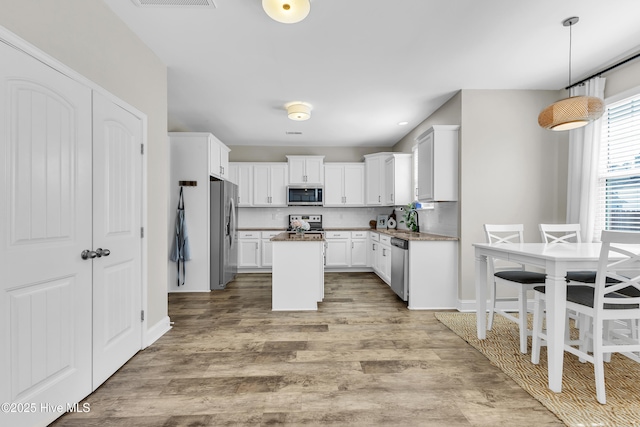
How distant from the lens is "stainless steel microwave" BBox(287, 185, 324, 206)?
250 inches

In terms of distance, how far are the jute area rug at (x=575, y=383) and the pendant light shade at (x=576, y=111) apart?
6.21 feet

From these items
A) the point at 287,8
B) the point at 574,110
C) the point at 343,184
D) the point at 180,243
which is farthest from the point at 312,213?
the point at 574,110

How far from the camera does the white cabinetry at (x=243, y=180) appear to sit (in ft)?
20.6

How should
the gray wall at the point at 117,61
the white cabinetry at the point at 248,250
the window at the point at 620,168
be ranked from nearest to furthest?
the gray wall at the point at 117,61 < the window at the point at 620,168 < the white cabinetry at the point at 248,250

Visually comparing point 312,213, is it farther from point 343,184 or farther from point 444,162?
point 444,162

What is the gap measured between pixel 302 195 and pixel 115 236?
14.2 feet

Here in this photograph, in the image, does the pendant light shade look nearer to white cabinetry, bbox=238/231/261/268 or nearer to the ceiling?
the ceiling

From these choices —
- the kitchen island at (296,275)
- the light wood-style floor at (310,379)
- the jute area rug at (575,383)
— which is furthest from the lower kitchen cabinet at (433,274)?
the kitchen island at (296,275)

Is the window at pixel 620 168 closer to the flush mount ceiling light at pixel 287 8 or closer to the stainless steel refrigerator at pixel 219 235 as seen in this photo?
the flush mount ceiling light at pixel 287 8

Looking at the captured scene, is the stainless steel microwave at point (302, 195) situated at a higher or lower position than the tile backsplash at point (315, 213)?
higher

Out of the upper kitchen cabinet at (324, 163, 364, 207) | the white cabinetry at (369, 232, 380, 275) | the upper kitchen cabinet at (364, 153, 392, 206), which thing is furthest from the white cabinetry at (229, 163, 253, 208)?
the white cabinetry at (369, 232, 380, 275)

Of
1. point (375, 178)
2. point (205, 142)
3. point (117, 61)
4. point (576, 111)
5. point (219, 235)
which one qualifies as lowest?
point (219, 235)

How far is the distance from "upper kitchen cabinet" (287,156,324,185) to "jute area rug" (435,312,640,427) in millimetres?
4227

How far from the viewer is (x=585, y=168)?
3.26m
